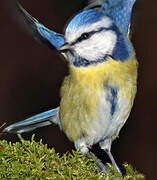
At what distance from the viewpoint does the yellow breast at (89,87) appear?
200cm

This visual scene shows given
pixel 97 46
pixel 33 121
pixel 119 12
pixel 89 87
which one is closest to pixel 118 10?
pixel 119 12

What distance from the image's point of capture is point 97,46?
1979mm

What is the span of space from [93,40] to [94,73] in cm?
14

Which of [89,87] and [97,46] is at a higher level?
[97,46]

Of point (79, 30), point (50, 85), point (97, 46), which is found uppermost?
point (79, 30)

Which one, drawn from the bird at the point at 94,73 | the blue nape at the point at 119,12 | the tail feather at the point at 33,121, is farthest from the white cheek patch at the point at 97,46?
the tail feather at the point at 33,121

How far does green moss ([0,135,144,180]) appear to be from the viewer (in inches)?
58.5

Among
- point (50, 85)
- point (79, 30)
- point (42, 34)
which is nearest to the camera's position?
point (79, 30)

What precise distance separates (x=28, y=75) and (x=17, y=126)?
1.34m

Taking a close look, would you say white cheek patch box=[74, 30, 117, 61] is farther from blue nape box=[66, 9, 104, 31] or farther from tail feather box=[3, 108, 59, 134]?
tail feather box=[3, 108, 59, 134]

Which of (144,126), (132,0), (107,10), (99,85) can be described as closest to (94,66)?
(99,85)

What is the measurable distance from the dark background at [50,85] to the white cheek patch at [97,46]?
161cm

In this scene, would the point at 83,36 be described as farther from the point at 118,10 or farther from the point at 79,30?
the point at 118,10

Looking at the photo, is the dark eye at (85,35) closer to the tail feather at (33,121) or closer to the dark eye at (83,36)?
the dark eye at (83,36)
